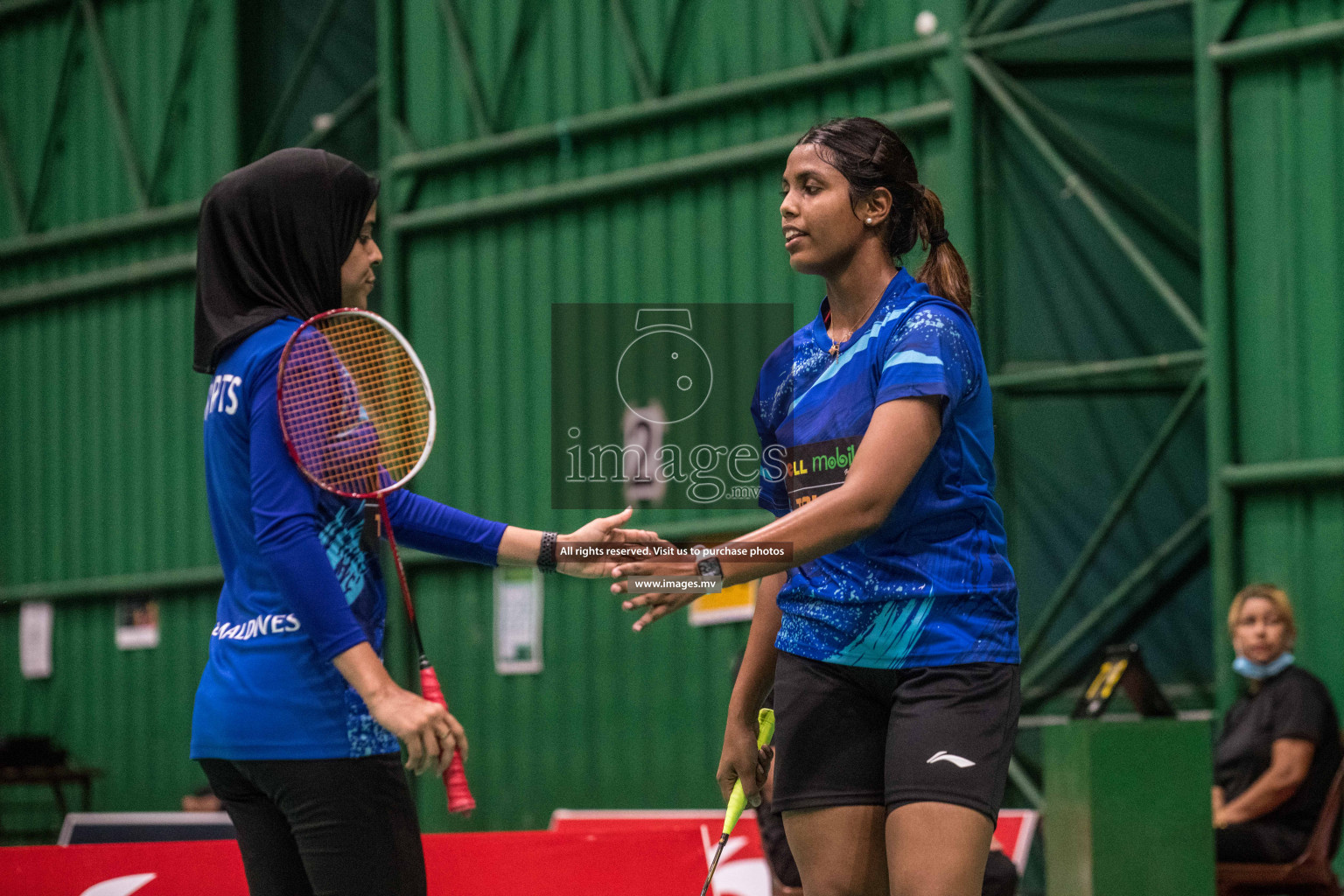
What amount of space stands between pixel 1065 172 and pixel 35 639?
8.58 m

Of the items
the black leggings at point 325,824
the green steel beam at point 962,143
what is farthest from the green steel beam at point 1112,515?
the black leggings at point 325,824

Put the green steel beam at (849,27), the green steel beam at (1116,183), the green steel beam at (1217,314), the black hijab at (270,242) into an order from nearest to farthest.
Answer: the black hijab at (270,242), the green steel beam at (1217,314), the green steel beam at (1116,183), the green steel beam at (849,27)

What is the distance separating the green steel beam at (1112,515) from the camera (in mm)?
7746

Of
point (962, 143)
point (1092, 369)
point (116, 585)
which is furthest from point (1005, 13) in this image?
point (116, 585)

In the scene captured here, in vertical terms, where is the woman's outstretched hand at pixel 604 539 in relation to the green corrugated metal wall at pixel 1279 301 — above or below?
below

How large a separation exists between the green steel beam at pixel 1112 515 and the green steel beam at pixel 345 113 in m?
6.19

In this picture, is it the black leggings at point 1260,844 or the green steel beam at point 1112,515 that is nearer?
the black leggings at point 1260,844

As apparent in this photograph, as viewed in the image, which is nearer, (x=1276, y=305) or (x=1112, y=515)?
(x=1276, y=305)

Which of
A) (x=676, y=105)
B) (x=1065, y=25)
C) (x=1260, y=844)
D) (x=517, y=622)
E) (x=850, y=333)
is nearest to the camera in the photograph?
(x=850, y=333)

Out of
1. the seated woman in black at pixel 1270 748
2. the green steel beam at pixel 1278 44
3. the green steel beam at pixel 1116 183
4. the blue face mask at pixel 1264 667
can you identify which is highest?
the green steel beam at pixel 1278 44

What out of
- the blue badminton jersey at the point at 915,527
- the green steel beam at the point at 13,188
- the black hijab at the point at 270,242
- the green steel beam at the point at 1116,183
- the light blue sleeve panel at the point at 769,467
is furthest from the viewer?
the green steel beam at the point at 13,188

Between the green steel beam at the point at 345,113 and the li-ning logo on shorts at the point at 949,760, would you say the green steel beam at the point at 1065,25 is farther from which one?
the li-ning logo on shorts at the point at 949,760

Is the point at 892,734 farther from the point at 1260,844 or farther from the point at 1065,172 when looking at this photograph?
the point at 1065,172

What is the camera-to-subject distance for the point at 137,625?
11484 millimetres
